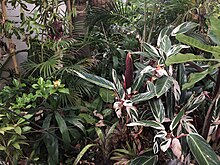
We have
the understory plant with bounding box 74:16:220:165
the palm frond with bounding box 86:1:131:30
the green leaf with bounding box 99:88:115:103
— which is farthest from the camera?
the palm frond with bounding box 86:1:131:30

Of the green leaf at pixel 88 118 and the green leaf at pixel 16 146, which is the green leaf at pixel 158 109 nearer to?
the green leaf at pixel 88 118

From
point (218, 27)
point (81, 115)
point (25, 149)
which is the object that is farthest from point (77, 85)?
point (218, 27)

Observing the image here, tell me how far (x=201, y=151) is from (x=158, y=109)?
29cm

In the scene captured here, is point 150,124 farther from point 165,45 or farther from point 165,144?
point 165,45

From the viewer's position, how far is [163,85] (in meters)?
1.29

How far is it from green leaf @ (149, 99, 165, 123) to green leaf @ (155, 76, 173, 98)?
11 cm

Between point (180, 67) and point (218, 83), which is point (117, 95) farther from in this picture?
point (218, 83)

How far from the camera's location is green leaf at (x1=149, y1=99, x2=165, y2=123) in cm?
132

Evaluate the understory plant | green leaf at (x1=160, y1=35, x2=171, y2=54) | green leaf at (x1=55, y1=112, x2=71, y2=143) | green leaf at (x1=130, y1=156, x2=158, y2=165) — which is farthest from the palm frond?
green leaf at (x1=130, y1=156, x2=158, y2=165)

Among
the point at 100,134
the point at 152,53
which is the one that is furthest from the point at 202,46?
the point at 100,134

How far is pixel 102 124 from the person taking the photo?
5.19 ft

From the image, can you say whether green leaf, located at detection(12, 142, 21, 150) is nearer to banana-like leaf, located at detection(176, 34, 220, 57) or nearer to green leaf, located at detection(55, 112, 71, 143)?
green leaf, located at detection(55, 112, 71, 143)

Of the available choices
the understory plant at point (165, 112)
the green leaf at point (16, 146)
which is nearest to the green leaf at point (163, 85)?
the understory plant at point (165, 112)

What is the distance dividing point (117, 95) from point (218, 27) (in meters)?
0.64
